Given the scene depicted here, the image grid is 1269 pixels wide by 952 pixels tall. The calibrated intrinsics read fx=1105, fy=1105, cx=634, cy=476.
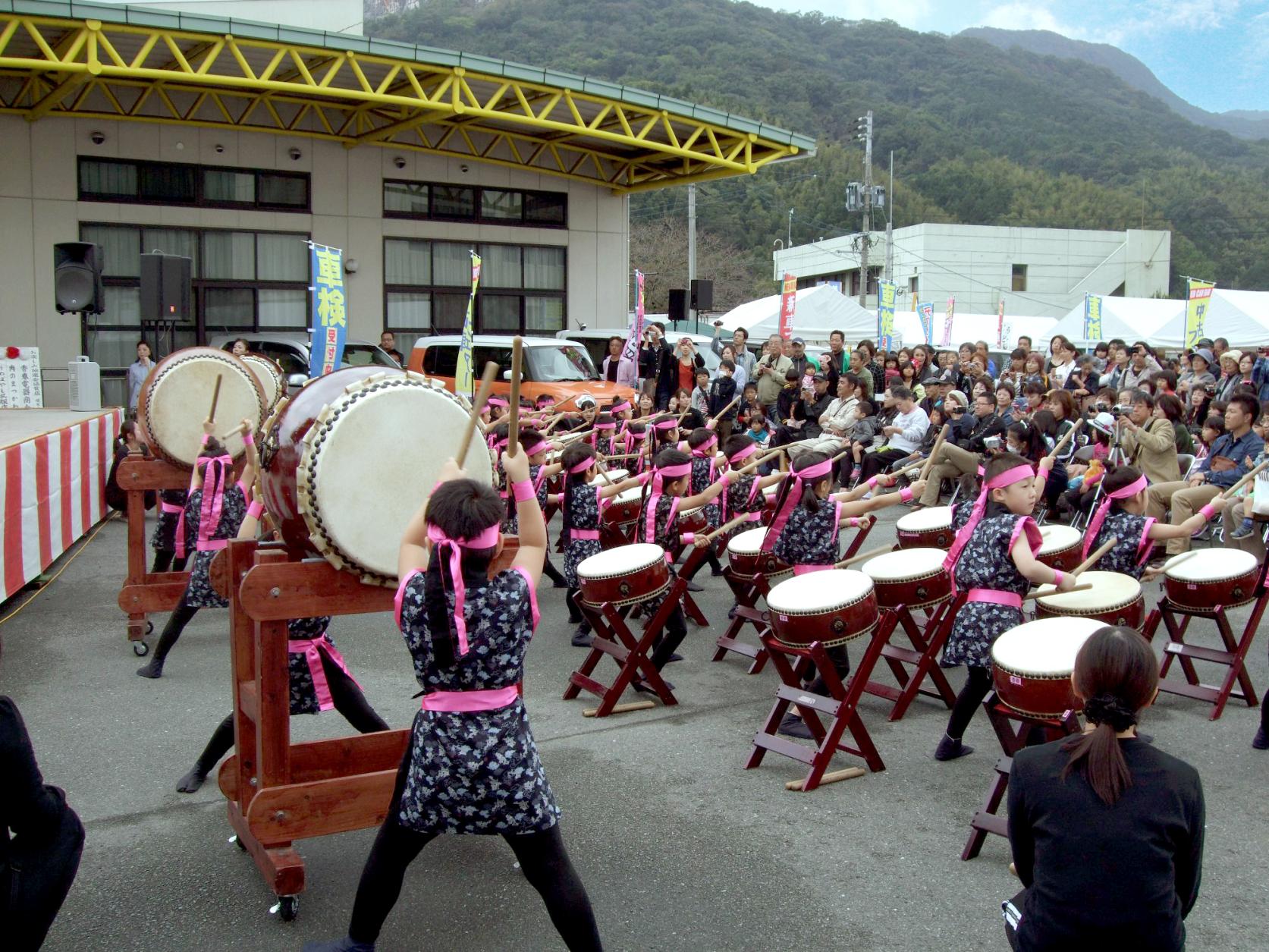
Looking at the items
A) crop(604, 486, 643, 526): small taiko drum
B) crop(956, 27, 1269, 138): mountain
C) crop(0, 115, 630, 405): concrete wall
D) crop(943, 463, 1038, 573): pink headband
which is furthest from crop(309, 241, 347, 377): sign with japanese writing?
crop(956, 27, 1269, 138): mountain

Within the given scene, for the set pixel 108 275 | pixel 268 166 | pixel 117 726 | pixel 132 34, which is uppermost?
pixel 132 34

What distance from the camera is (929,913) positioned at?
3.57 metres

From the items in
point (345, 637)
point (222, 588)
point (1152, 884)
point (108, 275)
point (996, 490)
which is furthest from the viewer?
point (108, 275)

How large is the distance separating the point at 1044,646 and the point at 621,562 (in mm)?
2188

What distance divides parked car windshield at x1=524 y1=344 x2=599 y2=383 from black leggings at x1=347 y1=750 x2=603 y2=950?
12099mm

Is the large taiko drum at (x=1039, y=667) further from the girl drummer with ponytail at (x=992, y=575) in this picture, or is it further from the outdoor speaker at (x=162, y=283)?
the outdoor speaker at (x=162, y=283)

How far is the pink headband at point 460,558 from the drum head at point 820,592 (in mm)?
2072

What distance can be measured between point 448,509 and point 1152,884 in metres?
1.80

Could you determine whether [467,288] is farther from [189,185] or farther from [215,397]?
[215,397]

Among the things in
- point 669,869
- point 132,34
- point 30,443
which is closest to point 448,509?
point 669,869

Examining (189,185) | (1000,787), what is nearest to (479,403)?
(1000,787)

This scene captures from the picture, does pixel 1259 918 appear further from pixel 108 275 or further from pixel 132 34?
pixel 108 275

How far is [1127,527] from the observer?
5.62 meters

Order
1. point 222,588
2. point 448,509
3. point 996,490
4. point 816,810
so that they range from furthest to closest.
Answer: point 996,490
point 816,810
point 222,588
point 448,509
